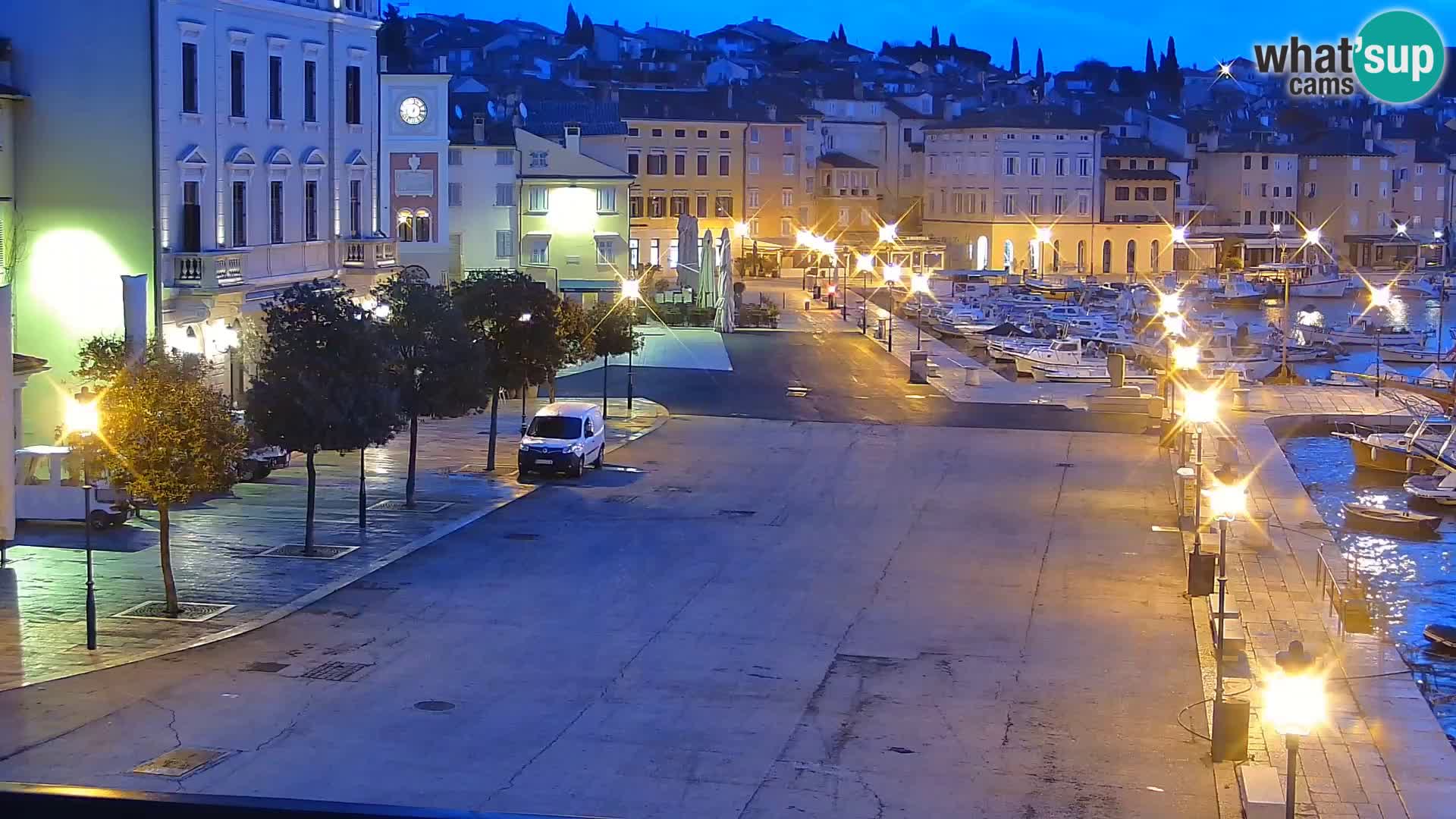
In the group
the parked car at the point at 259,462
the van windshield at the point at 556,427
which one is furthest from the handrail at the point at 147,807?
the van windshield at the point at 556,427

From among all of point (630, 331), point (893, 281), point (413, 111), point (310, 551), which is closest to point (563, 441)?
point (310, 551)

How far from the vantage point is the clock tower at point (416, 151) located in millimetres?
59281

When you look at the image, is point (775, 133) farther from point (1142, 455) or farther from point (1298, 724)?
point (1298, 724)

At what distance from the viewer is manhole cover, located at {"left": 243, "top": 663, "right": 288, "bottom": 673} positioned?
18781mm

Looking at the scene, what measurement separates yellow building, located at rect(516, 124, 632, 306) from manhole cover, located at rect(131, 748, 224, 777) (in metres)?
60.9

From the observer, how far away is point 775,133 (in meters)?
109

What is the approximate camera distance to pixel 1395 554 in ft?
108

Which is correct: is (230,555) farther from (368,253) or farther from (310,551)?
(368,253)

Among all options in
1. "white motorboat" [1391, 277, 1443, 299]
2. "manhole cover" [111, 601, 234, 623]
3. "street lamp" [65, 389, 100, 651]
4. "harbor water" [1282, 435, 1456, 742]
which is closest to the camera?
"street lamp" [65, 389, 100, 651]

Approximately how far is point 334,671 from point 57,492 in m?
9.91

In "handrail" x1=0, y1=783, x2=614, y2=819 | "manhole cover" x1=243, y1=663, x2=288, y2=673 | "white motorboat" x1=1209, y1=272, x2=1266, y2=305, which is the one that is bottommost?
"manhole cover" x1=243, y1=663, x2=288, y2=673

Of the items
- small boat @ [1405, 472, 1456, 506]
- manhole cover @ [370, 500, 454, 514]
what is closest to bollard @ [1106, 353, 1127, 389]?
small boat @ [1405, 472, 1456, 506]

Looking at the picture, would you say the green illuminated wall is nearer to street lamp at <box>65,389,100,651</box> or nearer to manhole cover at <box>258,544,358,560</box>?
manhole cover at <box>258,544,358,560</box>

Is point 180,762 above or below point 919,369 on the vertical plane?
below
